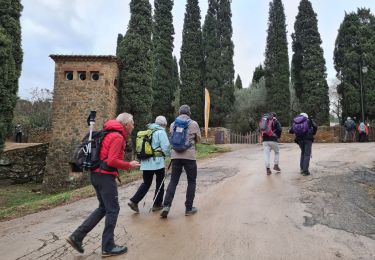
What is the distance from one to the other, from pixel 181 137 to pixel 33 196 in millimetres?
13101

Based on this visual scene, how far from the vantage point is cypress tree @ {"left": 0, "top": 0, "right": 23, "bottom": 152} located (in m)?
15.2

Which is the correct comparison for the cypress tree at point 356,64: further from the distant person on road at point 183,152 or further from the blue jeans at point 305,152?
the distant person on road at point 183,152

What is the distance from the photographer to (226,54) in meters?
31.2

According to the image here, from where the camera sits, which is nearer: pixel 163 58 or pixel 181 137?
pixel 181 137

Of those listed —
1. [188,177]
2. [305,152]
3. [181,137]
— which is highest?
[181,137]

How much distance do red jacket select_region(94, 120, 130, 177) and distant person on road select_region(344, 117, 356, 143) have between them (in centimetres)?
2328

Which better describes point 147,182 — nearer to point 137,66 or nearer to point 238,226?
point 238,226

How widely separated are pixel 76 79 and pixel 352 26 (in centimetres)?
2365

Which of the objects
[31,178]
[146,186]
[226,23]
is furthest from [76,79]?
[226,23]

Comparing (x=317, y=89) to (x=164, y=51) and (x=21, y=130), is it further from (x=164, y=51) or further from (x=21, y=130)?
(x=21, y=130)

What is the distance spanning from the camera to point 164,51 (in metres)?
29.3

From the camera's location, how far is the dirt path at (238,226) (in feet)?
15.0

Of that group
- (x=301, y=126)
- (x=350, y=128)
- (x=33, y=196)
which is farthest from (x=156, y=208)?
(x=350, y=128)

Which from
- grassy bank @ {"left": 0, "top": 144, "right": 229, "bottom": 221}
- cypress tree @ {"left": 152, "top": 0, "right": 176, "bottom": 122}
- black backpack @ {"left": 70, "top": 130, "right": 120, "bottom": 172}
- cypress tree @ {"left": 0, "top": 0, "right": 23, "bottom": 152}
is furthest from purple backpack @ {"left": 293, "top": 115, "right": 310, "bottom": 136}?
cypress tree @ {"left": 152, "top": 0, "right": 176, "bottom": 122}
